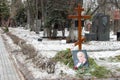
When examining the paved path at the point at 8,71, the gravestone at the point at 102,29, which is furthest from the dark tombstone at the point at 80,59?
the gravestone at the point at 102,29

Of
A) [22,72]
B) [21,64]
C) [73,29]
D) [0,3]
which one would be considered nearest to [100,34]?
[73,29]

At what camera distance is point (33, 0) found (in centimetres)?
4744

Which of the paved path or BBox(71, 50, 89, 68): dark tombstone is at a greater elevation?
BBox(71, 50, 89, 68): dark tombstone

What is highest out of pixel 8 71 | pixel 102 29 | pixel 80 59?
pixel 80 59

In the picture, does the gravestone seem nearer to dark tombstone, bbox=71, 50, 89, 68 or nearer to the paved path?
the paved path

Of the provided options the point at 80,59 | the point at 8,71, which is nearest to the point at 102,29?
the point at 8,71

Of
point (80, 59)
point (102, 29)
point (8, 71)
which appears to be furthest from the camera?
point (102, 29)

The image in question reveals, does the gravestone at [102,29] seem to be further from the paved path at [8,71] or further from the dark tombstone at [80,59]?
the dark tombstone at [80,59]

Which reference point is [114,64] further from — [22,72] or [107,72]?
[22,72]

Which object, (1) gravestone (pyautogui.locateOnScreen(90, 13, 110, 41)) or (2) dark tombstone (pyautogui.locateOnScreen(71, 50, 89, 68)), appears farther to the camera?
(1) gravestone (pyautogui.locateOnScreen(90, 13, 110, 41))

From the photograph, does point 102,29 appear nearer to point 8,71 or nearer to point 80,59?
point 8,71

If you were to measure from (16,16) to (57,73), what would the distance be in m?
69.0

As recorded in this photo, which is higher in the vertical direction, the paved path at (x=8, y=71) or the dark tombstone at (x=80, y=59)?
the dark tombstone at (x=80, y=59)

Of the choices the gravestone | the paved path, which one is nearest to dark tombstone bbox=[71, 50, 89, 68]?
the paved path
